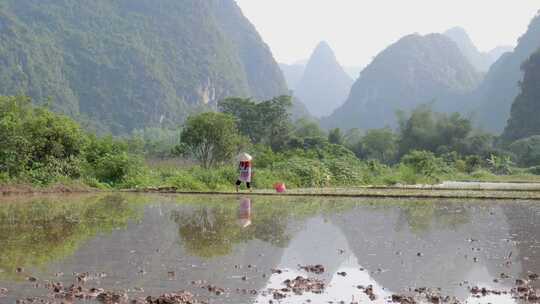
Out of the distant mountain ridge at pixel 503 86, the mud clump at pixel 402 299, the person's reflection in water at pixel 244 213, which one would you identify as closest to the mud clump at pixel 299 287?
the mud clump at pixel 402 299

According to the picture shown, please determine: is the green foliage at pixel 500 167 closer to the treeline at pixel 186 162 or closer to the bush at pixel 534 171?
the treeline at pixel 186 162

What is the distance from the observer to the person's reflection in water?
1350cm

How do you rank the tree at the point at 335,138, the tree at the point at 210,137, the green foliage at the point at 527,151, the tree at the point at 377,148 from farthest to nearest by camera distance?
the tree at the point at 377,148 < the tree at the point at 335,138 < the green foliage at the point at 527,151 < the tree at the point at 210,137

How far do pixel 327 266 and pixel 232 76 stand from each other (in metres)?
153

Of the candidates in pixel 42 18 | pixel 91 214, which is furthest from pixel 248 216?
pixel 42 18

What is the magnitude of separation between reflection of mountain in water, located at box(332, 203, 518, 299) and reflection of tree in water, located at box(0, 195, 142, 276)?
4.85 meters

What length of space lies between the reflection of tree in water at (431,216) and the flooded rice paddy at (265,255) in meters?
0.05

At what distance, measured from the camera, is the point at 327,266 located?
29.4 ft

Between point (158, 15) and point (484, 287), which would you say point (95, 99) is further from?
point (484, 287)

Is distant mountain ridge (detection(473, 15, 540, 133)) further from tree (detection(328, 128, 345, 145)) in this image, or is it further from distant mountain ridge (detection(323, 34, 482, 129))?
tree (detection(328, 128, 345, 145))

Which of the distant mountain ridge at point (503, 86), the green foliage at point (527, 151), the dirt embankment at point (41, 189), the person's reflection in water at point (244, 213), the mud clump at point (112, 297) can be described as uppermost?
the distant mountain ridge at point (503, 86)

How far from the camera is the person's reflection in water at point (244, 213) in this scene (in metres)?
13.5

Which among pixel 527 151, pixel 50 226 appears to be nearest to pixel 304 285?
pixel 50 226

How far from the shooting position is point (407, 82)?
17262cm
